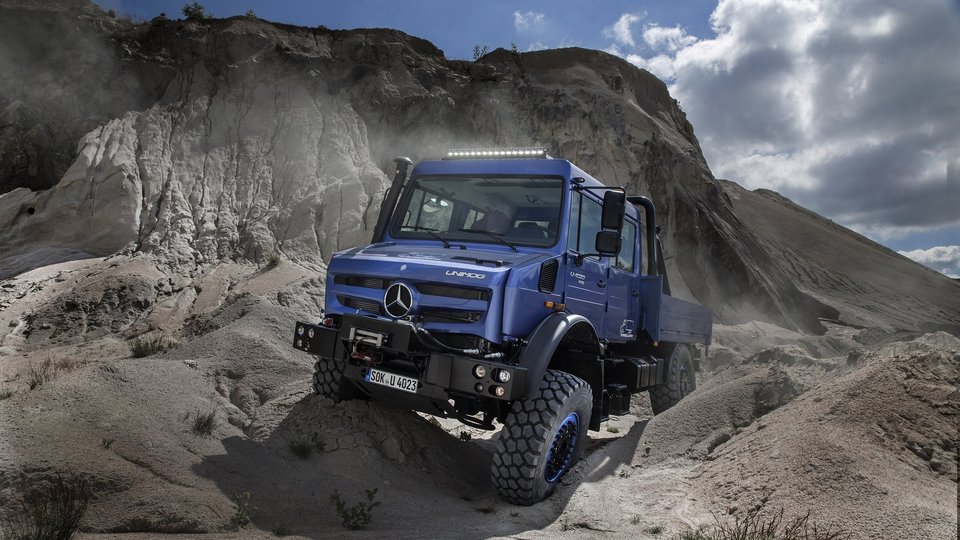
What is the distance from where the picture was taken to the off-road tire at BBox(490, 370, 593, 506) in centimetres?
517

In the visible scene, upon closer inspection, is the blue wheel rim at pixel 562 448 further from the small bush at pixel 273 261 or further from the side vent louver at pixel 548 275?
→ the small bush at pixel 273 261

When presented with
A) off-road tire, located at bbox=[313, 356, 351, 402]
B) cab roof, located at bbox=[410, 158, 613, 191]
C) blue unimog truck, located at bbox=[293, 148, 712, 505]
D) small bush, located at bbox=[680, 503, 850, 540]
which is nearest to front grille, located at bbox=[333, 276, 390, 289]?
blue unimog truck, located at bbox=[293, 148, 712, 505]

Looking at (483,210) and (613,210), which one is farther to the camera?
(483,210)

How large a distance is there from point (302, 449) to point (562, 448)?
2410 mm

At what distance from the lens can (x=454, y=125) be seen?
23.3 metres

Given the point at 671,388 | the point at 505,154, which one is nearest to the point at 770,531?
the point at 505,154

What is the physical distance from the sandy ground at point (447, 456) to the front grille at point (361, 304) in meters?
1.11

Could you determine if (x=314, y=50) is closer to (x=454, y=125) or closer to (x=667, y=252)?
(x=454, y=125)

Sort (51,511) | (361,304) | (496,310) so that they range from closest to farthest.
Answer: (51,511) → (496,310) → (361,304)

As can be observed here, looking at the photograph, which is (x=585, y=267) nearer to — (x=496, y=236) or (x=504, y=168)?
(x=496, y=236)

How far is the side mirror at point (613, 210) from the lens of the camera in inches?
237

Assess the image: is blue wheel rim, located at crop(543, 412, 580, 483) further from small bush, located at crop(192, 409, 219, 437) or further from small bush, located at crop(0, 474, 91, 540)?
small bush, located at crop(0, 474, 91, 540)

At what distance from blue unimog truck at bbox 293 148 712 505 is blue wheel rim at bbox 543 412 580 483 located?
16mm

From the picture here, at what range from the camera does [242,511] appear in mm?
4414
